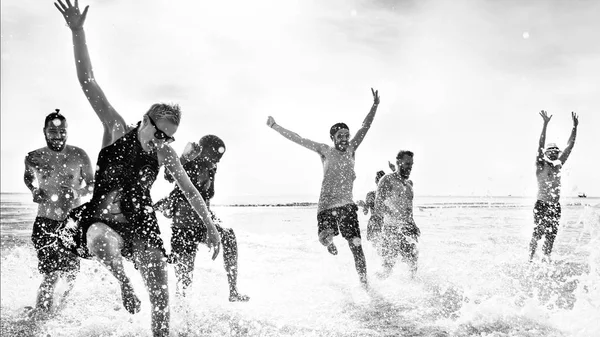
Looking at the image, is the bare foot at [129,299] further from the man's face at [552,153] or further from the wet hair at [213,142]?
the man's face at [552,153]

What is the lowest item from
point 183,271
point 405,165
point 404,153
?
point 183,271

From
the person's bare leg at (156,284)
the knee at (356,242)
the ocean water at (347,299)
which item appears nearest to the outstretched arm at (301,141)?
the knee at (356,242)

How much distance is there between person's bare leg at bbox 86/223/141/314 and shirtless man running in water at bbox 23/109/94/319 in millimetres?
A: 2070

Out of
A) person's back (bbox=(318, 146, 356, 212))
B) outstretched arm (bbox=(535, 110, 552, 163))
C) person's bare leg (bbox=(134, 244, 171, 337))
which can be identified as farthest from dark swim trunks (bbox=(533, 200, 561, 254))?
person's bare leg (bbox=(134, 244, 171, 337))

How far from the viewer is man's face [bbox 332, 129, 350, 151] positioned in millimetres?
6074

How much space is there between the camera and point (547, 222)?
7.77 m

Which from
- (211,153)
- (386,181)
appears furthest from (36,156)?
(386,181)

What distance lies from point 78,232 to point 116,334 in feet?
4.17

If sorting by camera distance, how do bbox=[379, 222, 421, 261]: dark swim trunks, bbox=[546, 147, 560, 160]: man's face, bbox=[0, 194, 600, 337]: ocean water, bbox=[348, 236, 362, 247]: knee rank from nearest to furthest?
bbox=[0, 194, 600, 337]: ocean water
bbox=[348, 236, 362, 247]: knee
bbox=[379, 222, 421, 261]: dark swim trunks
bbox=[546, 147, 560, 160]: man's face

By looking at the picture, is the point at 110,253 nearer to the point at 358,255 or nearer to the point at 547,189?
the point at 358,255

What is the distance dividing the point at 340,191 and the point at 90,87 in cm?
363

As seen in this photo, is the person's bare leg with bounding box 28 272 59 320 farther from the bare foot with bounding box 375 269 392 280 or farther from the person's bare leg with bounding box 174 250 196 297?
the bare foot with bounding box 375 269 392 280

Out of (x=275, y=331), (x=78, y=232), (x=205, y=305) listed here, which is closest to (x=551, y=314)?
(x=275, y=331)

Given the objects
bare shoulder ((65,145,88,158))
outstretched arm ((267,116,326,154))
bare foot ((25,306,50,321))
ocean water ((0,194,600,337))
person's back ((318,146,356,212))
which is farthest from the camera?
outstretched arm ((267,116,326,154))
